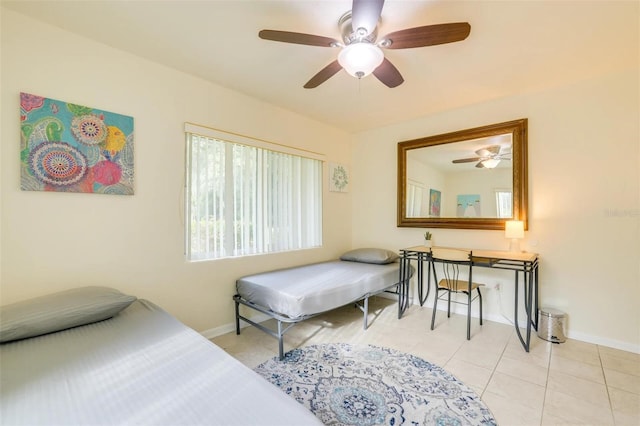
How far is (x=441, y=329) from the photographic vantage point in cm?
285

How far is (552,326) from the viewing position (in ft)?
8.37

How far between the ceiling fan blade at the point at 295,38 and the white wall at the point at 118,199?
128 cm

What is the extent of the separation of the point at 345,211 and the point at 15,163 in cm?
346

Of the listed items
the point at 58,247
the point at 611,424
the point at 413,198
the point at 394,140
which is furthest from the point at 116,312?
the point at 394,140

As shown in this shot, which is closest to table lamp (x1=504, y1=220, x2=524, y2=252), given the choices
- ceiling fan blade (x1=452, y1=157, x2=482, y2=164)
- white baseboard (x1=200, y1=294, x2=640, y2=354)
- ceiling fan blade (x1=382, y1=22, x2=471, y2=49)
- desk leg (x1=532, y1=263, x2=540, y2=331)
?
desk leg (x1=532, y1=263, x2=540, y2=331)

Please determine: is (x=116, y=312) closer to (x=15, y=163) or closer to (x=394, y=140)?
(x=15, y=163)

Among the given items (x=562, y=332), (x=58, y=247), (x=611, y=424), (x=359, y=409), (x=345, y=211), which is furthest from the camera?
(x=345, y=211)

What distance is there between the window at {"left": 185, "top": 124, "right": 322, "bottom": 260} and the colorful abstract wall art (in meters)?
0.52

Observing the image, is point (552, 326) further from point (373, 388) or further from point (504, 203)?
point (373, 388)

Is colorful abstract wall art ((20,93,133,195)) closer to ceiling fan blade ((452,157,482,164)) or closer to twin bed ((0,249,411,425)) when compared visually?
twin bed ((0,249,411,425))

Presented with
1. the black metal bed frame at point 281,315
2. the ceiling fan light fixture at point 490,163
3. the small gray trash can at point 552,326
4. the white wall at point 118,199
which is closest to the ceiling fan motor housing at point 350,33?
the white wall at point 118,199

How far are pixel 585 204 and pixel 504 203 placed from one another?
0.64 m

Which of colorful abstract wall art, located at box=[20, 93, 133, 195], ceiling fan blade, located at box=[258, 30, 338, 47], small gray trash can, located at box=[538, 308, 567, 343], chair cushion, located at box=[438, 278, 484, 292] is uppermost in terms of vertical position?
ceiling fan blade, located at box=[258, 30, 338, 47]

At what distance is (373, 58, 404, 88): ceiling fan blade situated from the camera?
1907 mm
